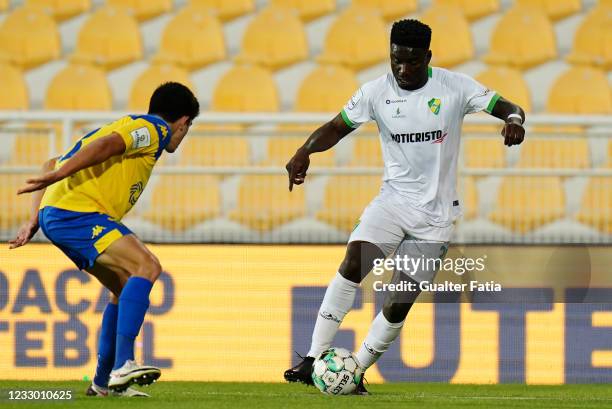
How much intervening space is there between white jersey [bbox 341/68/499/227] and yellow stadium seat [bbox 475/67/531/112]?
5.51 metres

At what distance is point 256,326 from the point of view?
26.1 ft

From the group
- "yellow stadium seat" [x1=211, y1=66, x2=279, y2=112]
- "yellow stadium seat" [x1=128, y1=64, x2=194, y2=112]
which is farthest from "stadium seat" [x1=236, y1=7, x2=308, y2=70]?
"yellow stadium seat" [x1=128, y1=64, x2=194, y2=112]

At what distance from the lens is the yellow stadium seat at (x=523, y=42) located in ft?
40.6

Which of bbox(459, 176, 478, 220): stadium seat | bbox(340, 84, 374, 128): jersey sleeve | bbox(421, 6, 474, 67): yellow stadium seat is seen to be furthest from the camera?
bbox(421, 6, 474, 67): yellow stadium seat

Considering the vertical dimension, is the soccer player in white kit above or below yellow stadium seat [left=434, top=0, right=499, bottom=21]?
below

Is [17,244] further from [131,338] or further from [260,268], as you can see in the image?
[260,268]

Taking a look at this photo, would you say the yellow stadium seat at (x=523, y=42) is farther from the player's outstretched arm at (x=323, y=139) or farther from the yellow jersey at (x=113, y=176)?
the yellow jersey at (x=113, y=176)

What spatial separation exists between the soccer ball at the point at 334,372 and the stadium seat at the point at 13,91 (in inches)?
269

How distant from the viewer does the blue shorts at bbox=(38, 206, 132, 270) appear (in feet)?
18.4

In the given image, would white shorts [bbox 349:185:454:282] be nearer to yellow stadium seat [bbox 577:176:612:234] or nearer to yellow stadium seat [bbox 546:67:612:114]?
yellow stadium seat [bbox 577:176:612:234]

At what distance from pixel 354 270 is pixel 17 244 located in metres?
1.72

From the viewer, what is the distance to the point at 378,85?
20.6 feet

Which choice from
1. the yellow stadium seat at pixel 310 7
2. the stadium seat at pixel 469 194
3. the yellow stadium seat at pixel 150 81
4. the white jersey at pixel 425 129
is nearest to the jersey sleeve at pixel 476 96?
the white jersey at pixel 425 129

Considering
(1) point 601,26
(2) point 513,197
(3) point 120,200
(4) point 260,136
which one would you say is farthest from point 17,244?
(1) point 601,26
